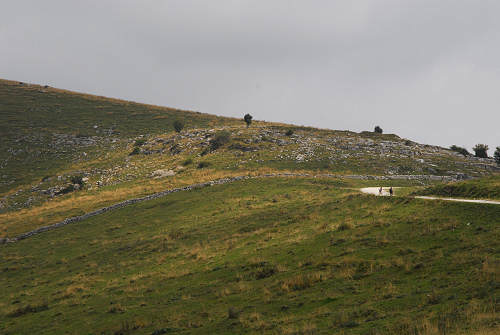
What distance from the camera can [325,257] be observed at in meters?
23.5

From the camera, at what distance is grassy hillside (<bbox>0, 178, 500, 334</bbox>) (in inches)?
596

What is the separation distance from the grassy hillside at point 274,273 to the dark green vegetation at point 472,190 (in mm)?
3871

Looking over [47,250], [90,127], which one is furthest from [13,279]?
[90,127]

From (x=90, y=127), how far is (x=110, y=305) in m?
99.2

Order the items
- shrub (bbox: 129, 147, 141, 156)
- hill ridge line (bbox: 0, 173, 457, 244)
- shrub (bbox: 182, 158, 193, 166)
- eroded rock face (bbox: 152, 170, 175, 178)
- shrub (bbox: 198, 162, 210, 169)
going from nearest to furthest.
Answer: hill ridge line (bbox: 0, 173, 457, 244), eroded rock face (bbox: 152, 170, 175, 178), shrub (bbox: 198, 162, 210, 169), shrub (bbox: 182, 158, 193, 166), shrub (bbox: 129, 147, 141, 156)

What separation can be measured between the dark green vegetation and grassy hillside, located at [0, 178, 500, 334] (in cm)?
387

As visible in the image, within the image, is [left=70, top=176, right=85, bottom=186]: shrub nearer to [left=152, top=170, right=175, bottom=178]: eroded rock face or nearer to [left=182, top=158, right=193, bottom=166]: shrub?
[left=152, top=170, right=175, bottom=178]: eroded rock face

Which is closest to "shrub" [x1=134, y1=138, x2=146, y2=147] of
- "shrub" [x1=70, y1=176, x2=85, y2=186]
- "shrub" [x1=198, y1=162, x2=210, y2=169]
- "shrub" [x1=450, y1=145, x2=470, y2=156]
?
"shrub" [x1=70, y1=176, x2=85, y2=186]

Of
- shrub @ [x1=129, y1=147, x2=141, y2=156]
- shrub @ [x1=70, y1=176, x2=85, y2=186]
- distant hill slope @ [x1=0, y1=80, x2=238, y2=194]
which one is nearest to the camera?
shrub @ [x1=70, y1=176, x2=85, y2=186]

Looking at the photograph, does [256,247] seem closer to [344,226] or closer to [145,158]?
[344,226]

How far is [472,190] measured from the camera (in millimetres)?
30328

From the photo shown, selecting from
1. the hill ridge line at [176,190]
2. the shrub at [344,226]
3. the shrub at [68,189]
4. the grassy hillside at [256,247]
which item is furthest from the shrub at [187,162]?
the shrub at [344,226]

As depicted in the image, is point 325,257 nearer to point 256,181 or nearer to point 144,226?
point 144,226

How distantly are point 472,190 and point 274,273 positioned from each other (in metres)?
19.4
